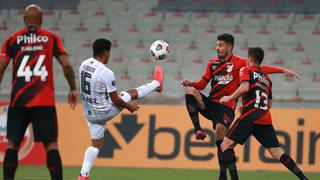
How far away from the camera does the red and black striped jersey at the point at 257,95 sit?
10328mm

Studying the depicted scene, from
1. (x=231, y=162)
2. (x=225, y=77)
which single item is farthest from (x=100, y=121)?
(x=225, y=77)

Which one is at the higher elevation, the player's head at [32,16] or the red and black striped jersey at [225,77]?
the player's head at [32,16]

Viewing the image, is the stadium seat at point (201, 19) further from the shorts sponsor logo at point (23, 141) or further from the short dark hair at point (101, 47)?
the short dark hair at point (101, 47)

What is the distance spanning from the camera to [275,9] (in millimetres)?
21625

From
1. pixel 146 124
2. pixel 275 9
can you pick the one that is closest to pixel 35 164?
pixel 146 124

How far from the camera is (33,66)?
27.7ft

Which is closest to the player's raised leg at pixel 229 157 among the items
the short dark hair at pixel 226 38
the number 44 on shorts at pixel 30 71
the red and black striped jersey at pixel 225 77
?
the red and black striped jersey at pixel 225 77

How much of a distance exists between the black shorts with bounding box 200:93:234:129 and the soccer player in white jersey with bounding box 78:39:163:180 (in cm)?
126

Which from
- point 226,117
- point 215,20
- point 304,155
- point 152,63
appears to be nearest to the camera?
point 226,117

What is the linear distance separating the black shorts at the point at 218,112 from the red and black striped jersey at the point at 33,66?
3.28 meters

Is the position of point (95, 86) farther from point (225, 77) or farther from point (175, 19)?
point (175, 19)

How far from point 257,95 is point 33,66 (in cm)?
327

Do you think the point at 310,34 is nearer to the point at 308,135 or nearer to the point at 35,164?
the point at 308,135

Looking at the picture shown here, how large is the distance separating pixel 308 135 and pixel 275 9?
665 centimetres
